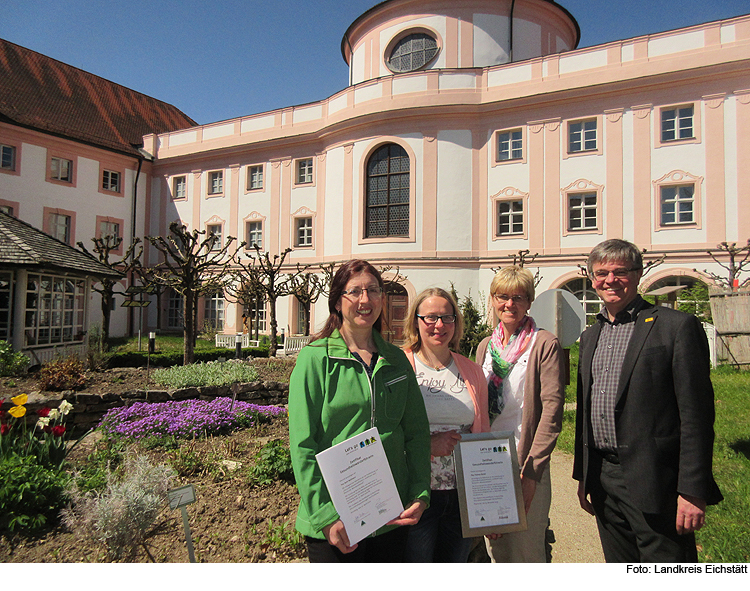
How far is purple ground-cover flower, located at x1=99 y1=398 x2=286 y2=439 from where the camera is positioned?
5.72 meters

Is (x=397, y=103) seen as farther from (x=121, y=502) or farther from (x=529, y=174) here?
(x=121, y=502)

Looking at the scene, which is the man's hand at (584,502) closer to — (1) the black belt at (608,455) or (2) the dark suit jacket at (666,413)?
(1) the black belt at (608,455)

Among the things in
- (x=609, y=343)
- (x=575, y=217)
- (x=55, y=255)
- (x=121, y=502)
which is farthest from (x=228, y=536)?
(x=575, y=217)

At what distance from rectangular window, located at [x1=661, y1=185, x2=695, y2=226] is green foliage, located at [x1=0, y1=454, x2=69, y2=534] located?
18.6 m

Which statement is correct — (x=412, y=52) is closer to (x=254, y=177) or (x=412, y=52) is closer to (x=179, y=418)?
(x=254, y=177)

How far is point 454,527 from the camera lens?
2373 mm

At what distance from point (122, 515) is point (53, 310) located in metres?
11.6

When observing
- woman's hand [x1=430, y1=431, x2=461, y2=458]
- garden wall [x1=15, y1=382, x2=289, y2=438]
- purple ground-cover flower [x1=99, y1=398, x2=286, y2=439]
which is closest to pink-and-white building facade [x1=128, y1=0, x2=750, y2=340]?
garden wall [x1=15, y1=382, x2=289, y2=438]

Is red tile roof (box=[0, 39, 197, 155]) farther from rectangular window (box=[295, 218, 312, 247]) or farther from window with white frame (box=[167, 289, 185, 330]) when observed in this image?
rectangular window (box=[295, 218, 312, 247])

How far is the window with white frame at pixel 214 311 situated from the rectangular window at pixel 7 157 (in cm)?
957

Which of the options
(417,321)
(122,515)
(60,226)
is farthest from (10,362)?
(60,226)

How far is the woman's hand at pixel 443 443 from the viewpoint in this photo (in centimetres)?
235

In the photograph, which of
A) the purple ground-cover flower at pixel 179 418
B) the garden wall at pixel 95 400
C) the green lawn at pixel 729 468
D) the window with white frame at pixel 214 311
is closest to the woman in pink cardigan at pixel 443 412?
the green lawn at pixel 729 468

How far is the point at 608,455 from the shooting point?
242 cm
